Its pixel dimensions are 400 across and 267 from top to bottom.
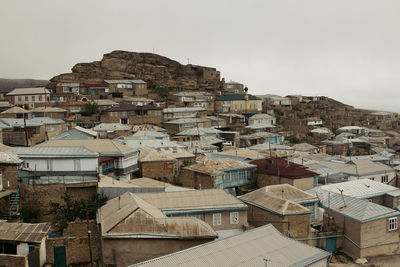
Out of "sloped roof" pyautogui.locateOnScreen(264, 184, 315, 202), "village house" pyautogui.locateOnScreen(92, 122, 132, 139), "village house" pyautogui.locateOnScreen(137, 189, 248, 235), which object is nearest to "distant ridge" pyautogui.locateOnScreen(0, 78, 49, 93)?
"village house" pyautogui.locateOnScreen(92, 122, 132, 139)

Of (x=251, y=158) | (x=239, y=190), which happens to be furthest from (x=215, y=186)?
(x=251, y=158)

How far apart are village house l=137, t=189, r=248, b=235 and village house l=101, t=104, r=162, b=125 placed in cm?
3101

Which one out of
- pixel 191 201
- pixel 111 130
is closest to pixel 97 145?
pixel 191 201

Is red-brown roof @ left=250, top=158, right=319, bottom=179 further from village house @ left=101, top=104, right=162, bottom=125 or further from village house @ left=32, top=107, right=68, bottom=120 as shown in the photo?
village house @ left=32, top=107, right=68, bottom=120

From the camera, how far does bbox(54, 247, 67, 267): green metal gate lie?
13828 mm

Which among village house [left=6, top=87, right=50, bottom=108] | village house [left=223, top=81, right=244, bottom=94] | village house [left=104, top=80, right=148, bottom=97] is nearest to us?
village house [left=6, top=87, right=50, bottom=108]

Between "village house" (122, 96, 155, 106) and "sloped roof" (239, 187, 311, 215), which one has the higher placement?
"village house" (122, 96, 155, 106)

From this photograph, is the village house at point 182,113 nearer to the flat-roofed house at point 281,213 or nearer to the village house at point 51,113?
the village house at point 51,113

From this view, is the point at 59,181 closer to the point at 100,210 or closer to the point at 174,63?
the point at 100,210

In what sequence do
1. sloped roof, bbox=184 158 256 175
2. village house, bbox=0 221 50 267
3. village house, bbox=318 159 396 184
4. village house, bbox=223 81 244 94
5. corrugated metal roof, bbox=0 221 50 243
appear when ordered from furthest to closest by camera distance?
village house, bbox=223 81 244 94 → village house, bbox=318 159 396 184 → sloped roof, bbox=184 158 256 175 → corrugated metal roof, bbox=0 221 50 243 → village house, bbox=0 221 50 267

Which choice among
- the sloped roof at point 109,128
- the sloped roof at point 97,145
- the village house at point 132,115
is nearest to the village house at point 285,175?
the sloped roof at point 97,145

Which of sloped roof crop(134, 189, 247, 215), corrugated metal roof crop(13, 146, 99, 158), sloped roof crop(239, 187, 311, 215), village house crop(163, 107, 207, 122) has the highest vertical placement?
village house crop(163, 107, 207, 122)

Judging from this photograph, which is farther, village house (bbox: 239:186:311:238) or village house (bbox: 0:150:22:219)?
village house (bbox: 239:186:311:238)

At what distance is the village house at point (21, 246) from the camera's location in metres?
12.0
